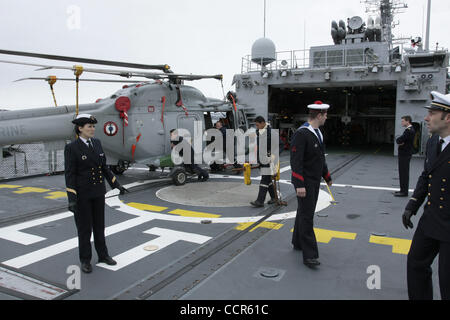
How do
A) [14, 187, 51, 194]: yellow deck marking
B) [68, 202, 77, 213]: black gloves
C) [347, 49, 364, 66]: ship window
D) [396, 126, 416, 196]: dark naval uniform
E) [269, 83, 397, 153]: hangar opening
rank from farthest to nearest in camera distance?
1. [269, 83, 397, 153]: hangar opening
2. [347, 49, 364, 66]: ship window
3. [14, 187, 51, 194]: yellow deck marking
4. [396, 126, 416, 196]: dark naval uniform
5. [68, 202, 77, 213]: black gloves

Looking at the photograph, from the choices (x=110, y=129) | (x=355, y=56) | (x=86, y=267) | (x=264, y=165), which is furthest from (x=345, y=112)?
(x=86, y=267)

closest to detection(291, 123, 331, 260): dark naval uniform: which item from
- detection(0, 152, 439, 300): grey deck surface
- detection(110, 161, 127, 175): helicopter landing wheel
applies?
detection(0, 152, 439, 300): grey deck surface

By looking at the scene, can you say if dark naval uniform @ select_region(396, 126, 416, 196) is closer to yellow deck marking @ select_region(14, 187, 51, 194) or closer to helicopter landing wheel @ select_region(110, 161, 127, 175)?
helicopter landing wheel @ select_region(110, 161, 127, 175)

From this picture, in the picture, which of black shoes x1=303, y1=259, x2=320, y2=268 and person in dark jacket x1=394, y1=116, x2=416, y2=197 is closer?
black shoes x1=303, y1=259, x2=320, y2=268

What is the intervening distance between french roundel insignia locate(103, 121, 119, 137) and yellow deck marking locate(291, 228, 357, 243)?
6053 mm

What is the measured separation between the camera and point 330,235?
17.4 feet

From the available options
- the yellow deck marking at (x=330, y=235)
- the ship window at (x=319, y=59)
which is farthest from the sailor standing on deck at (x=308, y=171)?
the ship window at (x=319, y=59)

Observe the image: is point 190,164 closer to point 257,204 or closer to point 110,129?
point 110,129

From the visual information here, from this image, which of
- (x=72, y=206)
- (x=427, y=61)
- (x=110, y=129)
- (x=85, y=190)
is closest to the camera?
(x=72, y=206)

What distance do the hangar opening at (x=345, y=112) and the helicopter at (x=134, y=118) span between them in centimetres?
1031

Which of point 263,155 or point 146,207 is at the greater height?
point 263,155

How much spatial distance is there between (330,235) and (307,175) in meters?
1.55

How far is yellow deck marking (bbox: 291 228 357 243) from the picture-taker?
513cm

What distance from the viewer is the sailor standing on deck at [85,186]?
392 cm
